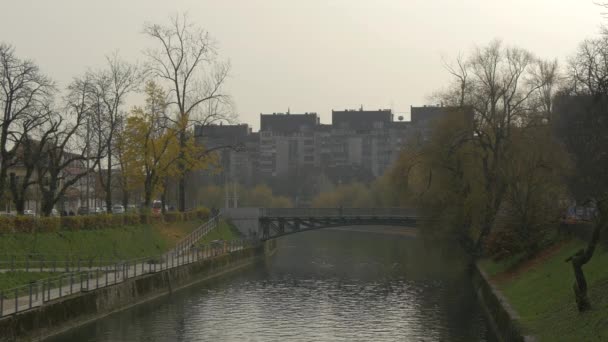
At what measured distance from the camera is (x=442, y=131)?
188 feet

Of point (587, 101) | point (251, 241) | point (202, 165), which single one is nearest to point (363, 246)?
point (251, 241)

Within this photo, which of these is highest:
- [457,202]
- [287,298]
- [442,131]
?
[442,131]

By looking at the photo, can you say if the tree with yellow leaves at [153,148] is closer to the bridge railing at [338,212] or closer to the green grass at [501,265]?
the bridge railing at [338,212]

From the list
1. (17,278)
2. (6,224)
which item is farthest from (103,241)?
(17,278)

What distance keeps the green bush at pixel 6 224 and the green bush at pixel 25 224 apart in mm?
543

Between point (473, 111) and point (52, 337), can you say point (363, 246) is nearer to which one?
point (473, 111)

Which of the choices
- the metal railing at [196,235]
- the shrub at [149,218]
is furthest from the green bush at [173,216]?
the metal railing at [196,235]

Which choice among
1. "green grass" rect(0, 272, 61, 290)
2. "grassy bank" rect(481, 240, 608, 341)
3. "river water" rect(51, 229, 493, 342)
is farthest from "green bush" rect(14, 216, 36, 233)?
"grassy bank" rect(481, 240, 608, 341)

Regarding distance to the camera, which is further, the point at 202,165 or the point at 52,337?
the point at 202,165

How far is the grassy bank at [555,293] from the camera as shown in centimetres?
2353

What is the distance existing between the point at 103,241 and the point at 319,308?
652 inches

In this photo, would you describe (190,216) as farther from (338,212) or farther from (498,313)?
(498,313)

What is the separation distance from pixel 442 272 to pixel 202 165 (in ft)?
69.7

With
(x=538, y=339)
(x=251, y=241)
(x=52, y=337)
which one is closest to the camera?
(x=538, y=339)
